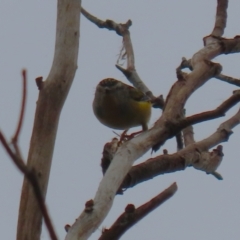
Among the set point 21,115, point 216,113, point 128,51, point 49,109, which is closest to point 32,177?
point 21,115

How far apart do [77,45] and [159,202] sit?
133 cm

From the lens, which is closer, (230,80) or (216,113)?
(216,113)

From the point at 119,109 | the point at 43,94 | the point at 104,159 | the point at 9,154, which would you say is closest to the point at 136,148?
the point at 104,159

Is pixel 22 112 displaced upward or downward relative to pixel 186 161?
downward

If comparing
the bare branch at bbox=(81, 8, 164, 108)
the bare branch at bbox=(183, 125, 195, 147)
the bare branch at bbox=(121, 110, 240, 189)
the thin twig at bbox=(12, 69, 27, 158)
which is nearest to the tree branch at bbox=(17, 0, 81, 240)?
the thin twig at bbox=(12, 69, 27, 158)

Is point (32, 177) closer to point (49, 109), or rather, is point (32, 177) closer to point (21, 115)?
point (21, 115)

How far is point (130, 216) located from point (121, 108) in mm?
5591

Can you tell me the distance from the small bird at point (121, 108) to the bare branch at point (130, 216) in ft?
16.8

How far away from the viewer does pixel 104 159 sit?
139 inches

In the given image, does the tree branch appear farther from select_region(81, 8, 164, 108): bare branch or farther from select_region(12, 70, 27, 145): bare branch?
select_region(81, 8, 164, 108): bare branch

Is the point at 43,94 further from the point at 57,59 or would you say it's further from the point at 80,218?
the point at 80,218

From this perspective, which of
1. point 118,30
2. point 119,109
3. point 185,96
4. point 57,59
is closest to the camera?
point 57,59

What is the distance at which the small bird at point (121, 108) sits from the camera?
7.05 meters

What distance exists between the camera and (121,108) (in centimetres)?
722
